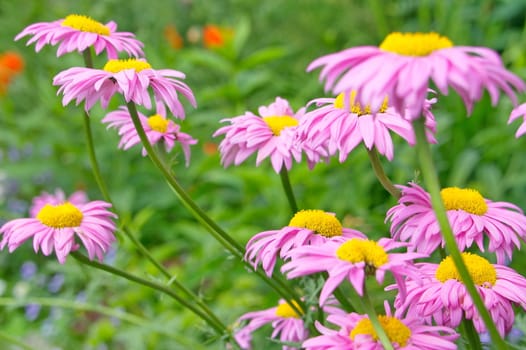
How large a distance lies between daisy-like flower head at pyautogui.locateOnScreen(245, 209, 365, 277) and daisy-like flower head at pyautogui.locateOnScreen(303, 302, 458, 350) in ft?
0.31

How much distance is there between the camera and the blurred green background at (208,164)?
6.71ft

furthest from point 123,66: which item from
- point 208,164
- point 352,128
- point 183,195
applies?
point 208,164

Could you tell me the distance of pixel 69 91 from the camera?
831 mm

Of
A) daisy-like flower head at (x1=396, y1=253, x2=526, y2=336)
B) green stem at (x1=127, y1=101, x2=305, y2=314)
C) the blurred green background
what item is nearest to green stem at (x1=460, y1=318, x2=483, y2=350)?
daisy-like flower head at (x1=396, y1=253, x2=526, y2=336)

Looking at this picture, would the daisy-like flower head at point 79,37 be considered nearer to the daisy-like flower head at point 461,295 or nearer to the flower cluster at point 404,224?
the flower cluster at point 404,224

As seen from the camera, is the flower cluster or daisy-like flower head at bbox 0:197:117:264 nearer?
the flower cluster

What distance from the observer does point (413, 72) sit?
562 mm

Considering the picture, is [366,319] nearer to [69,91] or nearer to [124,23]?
[69,91]

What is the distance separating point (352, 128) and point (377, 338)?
22 centimetres

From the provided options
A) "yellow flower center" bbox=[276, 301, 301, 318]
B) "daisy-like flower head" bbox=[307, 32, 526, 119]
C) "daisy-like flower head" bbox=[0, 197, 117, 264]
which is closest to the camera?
"daisy-like flower head" bbox=[307, 32, 526, 119]

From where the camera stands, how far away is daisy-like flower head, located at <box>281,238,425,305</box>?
0.65 meters

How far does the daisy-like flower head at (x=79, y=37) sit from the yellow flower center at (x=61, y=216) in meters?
0.20

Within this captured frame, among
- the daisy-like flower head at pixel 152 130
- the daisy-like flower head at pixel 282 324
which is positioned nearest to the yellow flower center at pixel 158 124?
the daisy-like flower head at pixel 152 130

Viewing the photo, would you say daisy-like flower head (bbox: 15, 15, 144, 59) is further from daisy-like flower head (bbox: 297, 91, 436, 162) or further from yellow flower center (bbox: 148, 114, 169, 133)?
daisy-like flower head (bbox: 297, 91, 436, 162)
